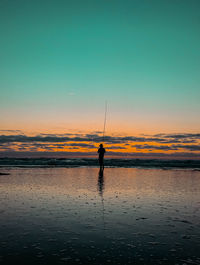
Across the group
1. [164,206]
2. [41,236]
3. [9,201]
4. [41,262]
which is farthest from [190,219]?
[9,201]

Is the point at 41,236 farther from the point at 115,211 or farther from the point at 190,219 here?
the point at 190,219

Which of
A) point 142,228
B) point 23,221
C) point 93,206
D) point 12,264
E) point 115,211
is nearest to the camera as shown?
point 12,264

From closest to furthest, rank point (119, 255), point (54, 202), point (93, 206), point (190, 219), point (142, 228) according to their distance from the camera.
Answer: point (119, 255) → point (142, 228) → point (190, 219) → point (93, 206) → point (54, 202)

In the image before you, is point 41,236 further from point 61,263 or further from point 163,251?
point 163,251

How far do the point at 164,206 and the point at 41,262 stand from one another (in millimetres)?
5475

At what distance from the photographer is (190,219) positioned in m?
6.80

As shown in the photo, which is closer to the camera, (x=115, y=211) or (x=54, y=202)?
(x=115, y=211)

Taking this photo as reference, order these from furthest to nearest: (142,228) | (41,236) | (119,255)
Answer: (142,228) < (41,236) < (119,255)

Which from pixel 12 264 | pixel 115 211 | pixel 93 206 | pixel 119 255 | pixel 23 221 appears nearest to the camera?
pixel 12 264

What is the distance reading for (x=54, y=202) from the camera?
29.0ft

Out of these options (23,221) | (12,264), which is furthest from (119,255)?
(23,221)

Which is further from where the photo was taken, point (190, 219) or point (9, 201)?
point (9, 201)

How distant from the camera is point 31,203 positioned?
28.3 feet

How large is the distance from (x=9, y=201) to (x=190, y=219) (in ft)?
19.7
